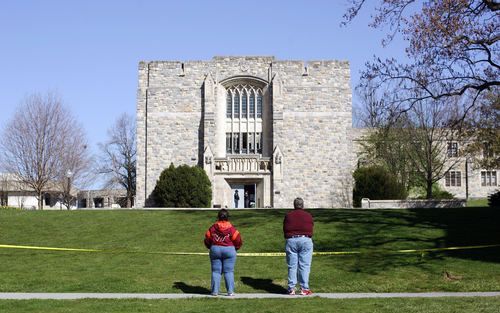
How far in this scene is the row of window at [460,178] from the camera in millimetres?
68875

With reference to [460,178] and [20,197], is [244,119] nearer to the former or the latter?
[460,178]

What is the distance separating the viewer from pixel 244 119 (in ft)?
147

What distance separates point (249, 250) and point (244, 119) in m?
26.6

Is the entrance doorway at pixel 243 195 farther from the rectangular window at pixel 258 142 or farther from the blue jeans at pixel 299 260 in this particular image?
the blue jeans at pixel 299 260

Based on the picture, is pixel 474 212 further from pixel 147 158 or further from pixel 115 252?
pixel 147 158

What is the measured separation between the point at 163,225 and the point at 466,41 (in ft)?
36.2

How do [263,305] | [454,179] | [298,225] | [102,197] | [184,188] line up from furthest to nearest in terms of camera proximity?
[102,197] → [454,179] → [184,188] → [298,225] → [263,305]

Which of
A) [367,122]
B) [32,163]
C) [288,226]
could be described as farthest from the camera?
[367,122]

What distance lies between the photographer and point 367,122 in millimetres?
66438

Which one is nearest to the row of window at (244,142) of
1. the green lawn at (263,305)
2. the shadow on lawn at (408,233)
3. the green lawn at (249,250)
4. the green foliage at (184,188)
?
the green foliage at (184,188)

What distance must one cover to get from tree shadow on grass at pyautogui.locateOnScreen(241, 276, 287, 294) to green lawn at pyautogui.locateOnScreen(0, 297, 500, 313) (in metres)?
1.58

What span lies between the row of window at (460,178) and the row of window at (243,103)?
99.5 ft

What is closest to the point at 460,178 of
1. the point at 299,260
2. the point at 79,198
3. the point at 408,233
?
the point at 79,198

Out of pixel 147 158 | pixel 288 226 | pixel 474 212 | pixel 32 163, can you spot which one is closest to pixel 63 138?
pixel 32 163
